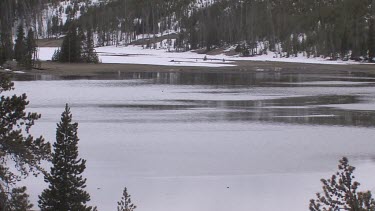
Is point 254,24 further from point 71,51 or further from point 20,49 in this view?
point 20,49

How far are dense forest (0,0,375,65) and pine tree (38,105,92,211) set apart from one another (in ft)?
182

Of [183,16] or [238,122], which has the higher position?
[183,16]

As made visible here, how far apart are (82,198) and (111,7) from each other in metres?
184

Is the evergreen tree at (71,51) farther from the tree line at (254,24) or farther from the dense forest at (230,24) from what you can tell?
the tree line at (254,24)

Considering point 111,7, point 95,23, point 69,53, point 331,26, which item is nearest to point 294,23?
point 331,26

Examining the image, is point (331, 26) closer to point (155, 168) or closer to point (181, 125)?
point (181, 125)

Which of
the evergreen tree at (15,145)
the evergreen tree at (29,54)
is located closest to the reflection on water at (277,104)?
the evergreen tree at (29,54)

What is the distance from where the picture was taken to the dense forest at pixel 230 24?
103125mm

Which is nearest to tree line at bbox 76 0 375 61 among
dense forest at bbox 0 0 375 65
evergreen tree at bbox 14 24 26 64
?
dense forest at bbox 0 0 375 65

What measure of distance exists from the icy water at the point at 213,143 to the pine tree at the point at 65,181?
11.1ft

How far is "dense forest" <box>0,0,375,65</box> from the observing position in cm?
10312

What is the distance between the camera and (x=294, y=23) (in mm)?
122688

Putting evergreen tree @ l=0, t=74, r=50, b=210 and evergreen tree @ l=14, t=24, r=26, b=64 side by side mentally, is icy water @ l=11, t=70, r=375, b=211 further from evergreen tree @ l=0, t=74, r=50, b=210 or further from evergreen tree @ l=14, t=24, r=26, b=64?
evergreen tree @ l=14, t=24, r=26, b=64

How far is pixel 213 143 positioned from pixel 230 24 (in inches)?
4616
